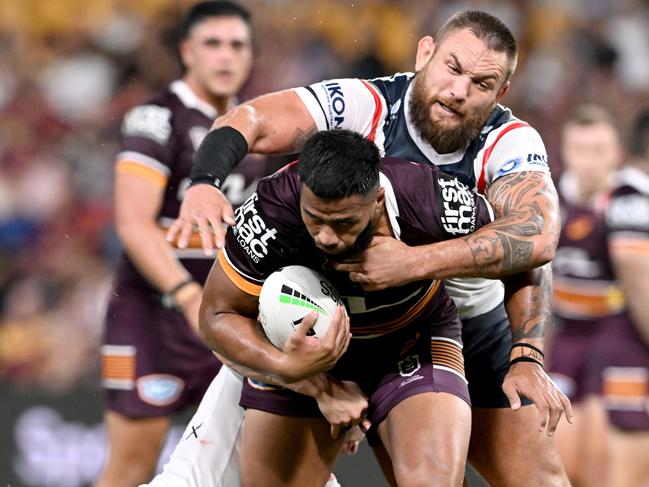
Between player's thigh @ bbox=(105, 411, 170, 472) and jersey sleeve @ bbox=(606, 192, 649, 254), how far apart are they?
2.59 m

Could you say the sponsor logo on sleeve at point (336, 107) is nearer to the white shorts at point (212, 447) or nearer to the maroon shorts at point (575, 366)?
the white shorts at point (212, 447)

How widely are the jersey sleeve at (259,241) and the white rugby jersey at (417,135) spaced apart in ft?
1.91

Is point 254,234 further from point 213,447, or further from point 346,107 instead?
point 213,447

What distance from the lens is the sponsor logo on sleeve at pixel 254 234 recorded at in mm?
3969

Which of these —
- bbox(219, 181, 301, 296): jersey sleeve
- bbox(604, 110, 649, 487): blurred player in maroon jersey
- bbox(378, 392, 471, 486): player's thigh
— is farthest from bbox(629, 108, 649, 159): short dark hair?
bbox(219, 181, 301, 296): jersey sleeve

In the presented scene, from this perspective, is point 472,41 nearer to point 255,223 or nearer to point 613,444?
point 255,223

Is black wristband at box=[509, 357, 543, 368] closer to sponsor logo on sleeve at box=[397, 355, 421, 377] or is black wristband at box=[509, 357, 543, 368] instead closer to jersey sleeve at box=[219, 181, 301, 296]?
sponsor logo on sleeve at box=[397, 355, 421, 377]

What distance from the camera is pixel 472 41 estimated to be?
4391 millimetres

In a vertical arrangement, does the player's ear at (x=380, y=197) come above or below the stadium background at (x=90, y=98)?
above

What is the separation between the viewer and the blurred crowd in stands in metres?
8.53

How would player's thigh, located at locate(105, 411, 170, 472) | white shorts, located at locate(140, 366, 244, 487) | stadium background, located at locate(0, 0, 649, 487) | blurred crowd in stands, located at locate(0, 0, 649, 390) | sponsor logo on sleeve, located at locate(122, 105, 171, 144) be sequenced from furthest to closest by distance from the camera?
blurred crowd in stands, located at locate(0, 0, 649, 390)
stadium background, located at locate(0, 0, 649, 487)
sponsor logo on sleeve, located at locate(122, 105, 171, 144)
player's thigh, located at locate(105, 411, 170, 472)
white shorts, located at locate(140, 366, 244, 487)

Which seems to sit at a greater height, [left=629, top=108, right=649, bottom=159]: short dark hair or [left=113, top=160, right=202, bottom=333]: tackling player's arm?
[left=629, top=108, right=649, bottom=159]: short dark hair

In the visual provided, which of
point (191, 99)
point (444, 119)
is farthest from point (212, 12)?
point (444, 119)

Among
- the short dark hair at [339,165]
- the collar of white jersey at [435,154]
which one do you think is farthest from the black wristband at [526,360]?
the short dark hair at [339,165]
